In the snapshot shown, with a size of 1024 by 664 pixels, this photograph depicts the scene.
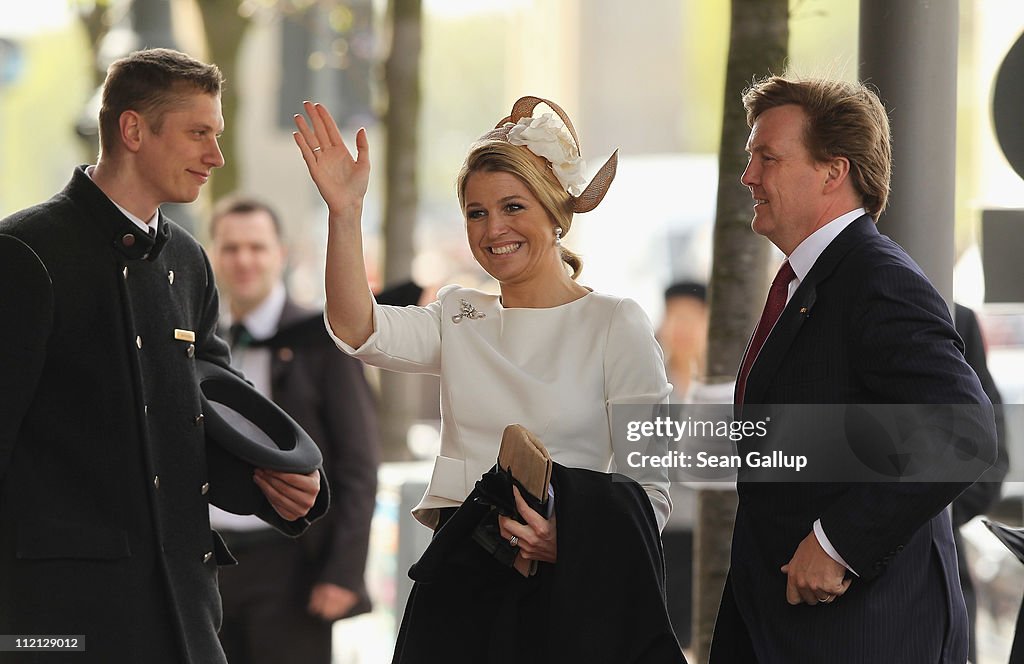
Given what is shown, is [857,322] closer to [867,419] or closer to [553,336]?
[867,419]

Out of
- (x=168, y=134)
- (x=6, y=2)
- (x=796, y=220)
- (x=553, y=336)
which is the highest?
(x=6, y=2)

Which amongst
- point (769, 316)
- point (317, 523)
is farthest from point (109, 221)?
point (317, 523)

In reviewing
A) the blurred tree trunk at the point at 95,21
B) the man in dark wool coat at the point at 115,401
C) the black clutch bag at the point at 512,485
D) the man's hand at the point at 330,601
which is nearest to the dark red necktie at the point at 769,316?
the black clutch bag at the point at 512,485

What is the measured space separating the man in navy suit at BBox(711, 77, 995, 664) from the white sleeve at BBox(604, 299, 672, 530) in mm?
199

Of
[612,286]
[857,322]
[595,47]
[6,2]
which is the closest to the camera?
[857,322]

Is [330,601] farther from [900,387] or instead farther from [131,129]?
[900,387]

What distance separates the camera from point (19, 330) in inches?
130

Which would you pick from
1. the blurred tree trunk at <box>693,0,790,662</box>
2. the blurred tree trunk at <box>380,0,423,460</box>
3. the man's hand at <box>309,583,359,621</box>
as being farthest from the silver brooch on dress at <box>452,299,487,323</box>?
the blurred tree trunk at <box>380,0,423,460</box>

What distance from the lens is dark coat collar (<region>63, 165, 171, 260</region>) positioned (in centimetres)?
351

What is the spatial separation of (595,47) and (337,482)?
1778cm

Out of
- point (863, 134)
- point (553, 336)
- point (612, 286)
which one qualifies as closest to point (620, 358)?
point (553, 336)

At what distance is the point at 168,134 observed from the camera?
3564 mm

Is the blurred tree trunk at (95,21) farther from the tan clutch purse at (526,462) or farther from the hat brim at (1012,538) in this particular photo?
the hat brim at (1012,538)

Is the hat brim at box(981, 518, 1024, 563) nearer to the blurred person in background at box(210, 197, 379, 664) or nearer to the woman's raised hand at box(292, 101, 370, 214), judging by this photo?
the woman's raised hand at box(292, 101, 370, 214)
